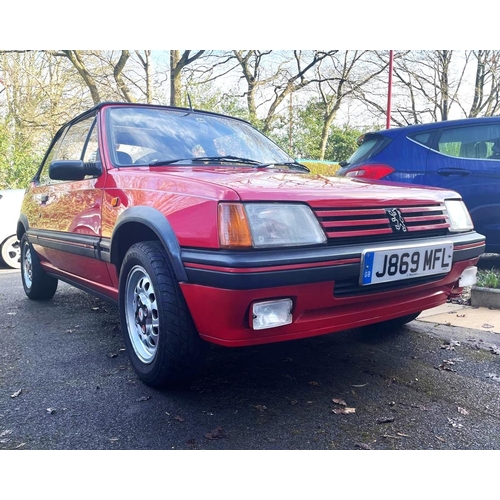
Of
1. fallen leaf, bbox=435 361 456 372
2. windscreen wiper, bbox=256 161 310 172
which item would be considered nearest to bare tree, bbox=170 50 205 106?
windscreen wiper, bbox=256 161 310 172

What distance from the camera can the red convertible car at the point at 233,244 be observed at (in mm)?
1802

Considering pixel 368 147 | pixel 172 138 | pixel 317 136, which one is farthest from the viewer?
pixel 317 136

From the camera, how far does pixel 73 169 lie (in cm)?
275

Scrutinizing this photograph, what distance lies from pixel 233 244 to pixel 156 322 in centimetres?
74

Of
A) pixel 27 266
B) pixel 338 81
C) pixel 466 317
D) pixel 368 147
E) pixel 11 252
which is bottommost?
pixel 11 252

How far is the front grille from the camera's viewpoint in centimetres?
193

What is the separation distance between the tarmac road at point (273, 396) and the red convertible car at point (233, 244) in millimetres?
257

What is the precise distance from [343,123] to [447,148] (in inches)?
235

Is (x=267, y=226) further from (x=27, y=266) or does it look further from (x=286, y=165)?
(x=27, y=266)

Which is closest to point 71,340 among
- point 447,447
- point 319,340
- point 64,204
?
point 64,204

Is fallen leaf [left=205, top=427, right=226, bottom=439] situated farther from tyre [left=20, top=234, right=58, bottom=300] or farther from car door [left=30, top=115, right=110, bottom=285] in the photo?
tyre [left=20, top=234, right=58, bottom=300]

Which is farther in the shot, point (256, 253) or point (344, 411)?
point (344, 411)

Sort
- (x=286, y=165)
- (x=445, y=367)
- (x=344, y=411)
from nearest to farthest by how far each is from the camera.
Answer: (x=344, y=411) → (x=445, y=367) → (x=286, y=165)

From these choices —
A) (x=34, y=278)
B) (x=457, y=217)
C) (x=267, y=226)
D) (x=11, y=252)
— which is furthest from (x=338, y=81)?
(x=267, y=226)
